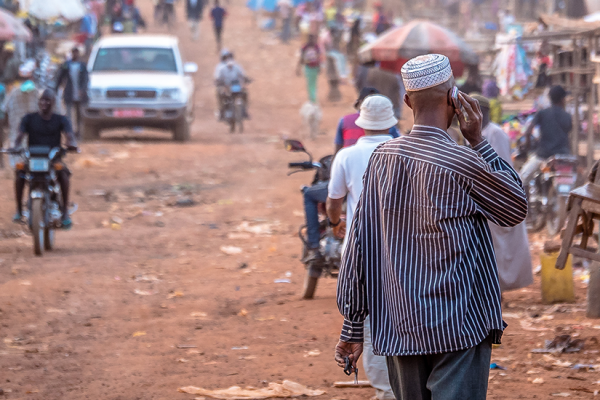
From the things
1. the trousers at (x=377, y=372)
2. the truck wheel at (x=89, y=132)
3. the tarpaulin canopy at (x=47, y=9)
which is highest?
the tarpaulin canopy at (x=47, y=9)

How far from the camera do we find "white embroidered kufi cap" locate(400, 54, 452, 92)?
2.76 m

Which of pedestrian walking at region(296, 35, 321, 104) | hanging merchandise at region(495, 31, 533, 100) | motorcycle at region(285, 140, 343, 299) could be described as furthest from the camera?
pedestrian walking at region(296, 35, 321, 104)

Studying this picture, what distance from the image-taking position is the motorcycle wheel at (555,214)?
32.7 ft

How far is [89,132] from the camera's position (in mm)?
18906

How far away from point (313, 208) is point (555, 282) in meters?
Answer: 2.13

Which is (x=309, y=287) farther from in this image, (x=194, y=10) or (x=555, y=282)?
(x=194, y=10)

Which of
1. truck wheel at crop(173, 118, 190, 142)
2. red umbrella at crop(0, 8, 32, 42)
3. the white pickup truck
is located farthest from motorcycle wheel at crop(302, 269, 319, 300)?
red umbrella at crop(0, 8, 32, 42)

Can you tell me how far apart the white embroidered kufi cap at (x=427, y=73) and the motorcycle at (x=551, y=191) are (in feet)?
23.7

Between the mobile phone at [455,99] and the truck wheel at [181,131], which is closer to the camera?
the mobile phone at [455,99]

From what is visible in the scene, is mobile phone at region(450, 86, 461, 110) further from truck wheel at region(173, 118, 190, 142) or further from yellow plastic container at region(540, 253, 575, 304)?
truck wheel at region(173, 118, 190, 142)

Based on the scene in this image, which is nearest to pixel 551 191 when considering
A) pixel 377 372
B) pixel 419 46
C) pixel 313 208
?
pixel 313 208

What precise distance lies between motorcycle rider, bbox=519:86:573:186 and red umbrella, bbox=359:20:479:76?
539cm

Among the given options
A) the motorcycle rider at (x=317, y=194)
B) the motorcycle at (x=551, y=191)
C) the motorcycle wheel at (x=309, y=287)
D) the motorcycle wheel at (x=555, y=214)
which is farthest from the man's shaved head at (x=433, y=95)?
the motorcycle wheel at (x=555, y=214)

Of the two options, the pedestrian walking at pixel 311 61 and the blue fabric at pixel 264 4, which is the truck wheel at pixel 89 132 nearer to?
the pedestrian walking at pixel 311 61
